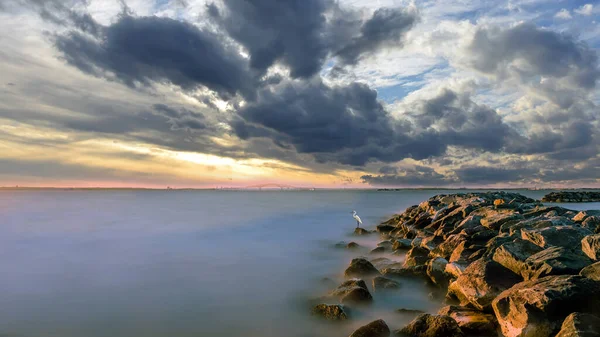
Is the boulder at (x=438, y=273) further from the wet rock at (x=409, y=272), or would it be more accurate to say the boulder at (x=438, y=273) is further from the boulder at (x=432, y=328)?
the boulder at (x=432, y=328)

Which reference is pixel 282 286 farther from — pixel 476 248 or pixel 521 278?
pixel 521 278

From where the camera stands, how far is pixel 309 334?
22.9 feet

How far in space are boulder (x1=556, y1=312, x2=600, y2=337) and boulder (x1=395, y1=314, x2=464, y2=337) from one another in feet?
5.00

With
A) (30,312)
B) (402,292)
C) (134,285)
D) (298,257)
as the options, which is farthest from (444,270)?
(30,312)

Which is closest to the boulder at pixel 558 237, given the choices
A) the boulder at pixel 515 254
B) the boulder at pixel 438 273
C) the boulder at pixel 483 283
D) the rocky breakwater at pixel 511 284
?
the rocky breakwater at pixel 511 284

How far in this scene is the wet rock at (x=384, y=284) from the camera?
9.34 metres

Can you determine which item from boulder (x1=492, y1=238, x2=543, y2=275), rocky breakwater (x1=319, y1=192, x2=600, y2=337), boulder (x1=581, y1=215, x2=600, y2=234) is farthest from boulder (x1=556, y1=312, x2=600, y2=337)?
boulder (x1=581, y1=215, x2=600, y2=234)

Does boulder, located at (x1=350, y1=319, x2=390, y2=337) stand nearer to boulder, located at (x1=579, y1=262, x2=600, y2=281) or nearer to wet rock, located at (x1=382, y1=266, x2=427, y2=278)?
boulder, located at (x1=579, y1=262, x2=600, y2=281)

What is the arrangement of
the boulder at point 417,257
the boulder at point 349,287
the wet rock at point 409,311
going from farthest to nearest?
the boulder at point 417,257 < the boulder at point 349,287 < the wet rock at point 409,311

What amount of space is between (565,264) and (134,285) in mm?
11932

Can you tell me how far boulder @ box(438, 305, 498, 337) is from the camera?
238 inches

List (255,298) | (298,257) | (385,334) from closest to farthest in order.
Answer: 1. (385,334)
2. (255,298)
3. (298,257)

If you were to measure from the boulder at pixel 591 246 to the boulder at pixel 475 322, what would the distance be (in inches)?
106

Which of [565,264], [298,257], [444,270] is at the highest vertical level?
[565,264]
